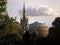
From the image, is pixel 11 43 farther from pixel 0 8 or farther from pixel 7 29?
pixel 0 8

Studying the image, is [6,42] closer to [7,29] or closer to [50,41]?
[7,29]

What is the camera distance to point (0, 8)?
1855 inches

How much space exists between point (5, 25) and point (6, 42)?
3669 millimetres

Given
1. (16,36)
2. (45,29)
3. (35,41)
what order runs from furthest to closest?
(45,29), (16,36), (35,41)

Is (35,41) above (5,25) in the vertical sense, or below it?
below

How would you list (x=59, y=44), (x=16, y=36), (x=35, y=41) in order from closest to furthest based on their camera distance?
(x=59, y=44), (x=35, y=41), (x=16, y=36)

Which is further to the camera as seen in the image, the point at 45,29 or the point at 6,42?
the point at 45,29

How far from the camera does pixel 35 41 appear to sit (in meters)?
46.2

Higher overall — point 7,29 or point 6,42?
point 7,29

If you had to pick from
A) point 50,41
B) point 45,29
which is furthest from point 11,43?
point 45,29

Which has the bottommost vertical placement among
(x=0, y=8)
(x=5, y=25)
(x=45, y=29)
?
(x=45, y=29)

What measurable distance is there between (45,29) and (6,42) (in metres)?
56.8

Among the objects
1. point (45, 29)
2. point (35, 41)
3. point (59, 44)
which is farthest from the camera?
point (45, 29)

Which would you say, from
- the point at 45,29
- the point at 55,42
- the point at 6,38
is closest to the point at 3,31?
the point at 6,38
